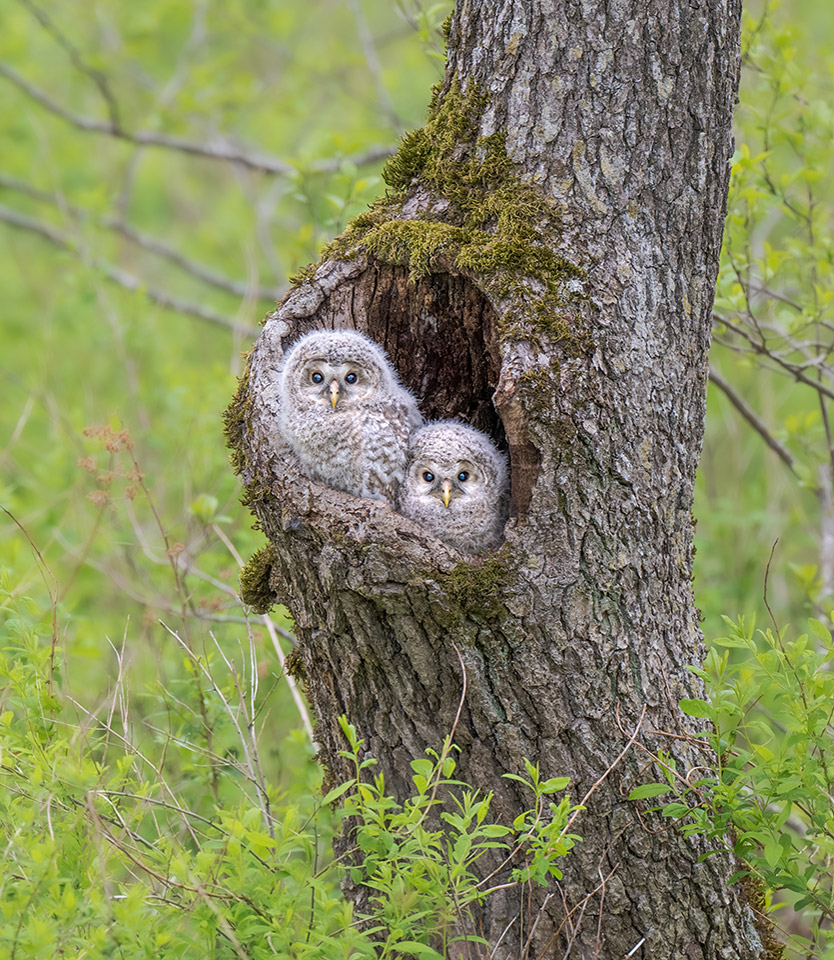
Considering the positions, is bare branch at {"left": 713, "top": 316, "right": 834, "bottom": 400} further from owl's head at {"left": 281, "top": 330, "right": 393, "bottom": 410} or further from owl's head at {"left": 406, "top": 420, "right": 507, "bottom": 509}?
owl's head at {"left": 281, "top": 330, "right": 393, "bottom": 410}

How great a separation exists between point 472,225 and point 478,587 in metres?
1.19

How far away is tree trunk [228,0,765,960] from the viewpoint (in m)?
2.68

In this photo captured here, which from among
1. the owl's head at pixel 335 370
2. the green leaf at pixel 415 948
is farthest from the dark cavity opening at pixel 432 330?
the green leaf at pixel 415 948

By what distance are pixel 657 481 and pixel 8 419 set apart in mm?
7862

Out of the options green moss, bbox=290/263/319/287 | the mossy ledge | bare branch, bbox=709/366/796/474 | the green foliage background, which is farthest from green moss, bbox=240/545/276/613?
bare branch, bbox=709/366/796/474

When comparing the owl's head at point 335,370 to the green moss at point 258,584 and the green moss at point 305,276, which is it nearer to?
the green moss at point 305,276

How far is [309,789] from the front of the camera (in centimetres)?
410

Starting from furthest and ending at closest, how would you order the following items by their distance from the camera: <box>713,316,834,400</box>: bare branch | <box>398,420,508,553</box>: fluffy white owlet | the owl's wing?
<box>713,316,834,400</box>: bare branch
the owl's wing
<box>398,420,508,553</box>: fluffy white owlet

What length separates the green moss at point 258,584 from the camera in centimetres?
Result: 340

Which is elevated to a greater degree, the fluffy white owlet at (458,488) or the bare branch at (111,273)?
the bare branch at (111,273)

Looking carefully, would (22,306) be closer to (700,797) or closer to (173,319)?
(173,319)

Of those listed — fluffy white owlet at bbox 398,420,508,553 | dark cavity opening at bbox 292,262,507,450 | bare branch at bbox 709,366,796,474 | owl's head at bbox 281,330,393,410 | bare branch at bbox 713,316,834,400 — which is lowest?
fluffy white owlet at bbox 398,420,508,553

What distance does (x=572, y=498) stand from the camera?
2689 millimetres

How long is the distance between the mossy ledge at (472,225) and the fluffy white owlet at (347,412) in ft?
1.22
